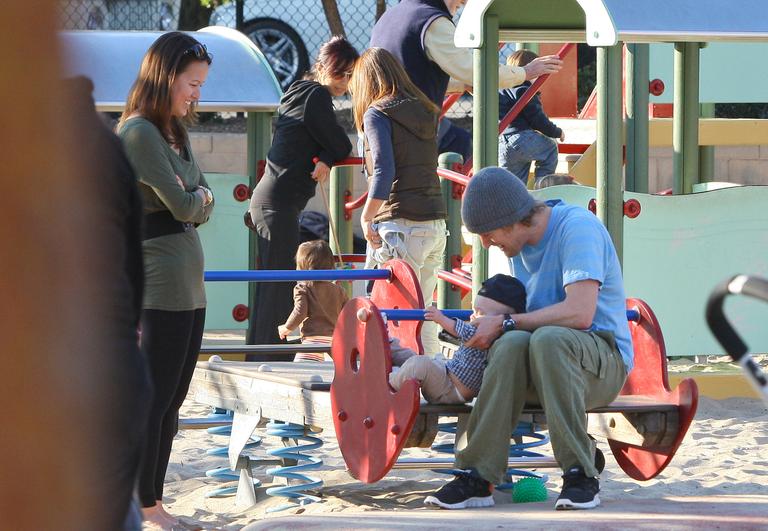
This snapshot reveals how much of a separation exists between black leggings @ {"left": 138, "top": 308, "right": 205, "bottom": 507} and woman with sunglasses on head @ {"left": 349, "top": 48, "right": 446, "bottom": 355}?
1528 millimetres

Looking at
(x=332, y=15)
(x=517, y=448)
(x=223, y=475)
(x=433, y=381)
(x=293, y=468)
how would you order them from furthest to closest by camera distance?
1. (x=332, y=15)
2. (x=223, y=475)
3. (x=293, y=468)
4. (x=517, y=448)
5. (x=433, y=381)

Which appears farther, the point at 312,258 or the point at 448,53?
the point at 312,258

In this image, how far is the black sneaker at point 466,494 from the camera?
12.7ft

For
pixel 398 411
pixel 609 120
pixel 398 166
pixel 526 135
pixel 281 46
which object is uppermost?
pixel 281 46

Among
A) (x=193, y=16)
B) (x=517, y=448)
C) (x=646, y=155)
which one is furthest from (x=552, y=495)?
(x=193, y=16)

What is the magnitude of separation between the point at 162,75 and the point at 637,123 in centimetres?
399

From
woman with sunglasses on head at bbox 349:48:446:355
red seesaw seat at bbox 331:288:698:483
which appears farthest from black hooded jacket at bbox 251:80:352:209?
red seesaw seat at bbox 331:288:698:483

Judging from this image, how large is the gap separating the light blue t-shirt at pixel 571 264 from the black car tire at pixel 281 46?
366 inches

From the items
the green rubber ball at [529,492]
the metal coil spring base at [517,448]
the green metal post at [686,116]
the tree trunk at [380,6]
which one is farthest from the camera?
the tree trunk at [380,6]

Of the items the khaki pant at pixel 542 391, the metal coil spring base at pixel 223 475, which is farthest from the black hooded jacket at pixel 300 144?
the khaki pant at pixel 542 391

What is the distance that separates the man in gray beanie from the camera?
3756 mm

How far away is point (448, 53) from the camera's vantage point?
5.64 m

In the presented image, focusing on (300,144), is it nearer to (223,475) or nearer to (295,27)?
(223,475)

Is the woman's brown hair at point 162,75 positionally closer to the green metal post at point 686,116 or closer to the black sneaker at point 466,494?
the black sneaker at point 466,494
